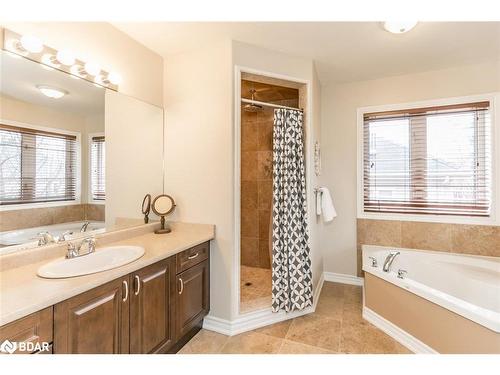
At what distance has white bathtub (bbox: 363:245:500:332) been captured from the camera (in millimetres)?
1841

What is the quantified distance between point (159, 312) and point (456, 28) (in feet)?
10.1

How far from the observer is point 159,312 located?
5.07ft

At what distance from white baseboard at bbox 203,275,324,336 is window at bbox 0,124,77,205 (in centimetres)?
146

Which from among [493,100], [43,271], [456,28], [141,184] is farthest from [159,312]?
[493,100]

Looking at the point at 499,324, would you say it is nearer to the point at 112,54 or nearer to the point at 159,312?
the point at 159,312

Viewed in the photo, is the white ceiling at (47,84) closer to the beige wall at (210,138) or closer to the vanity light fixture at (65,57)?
the vanity light fixture at (65,57)

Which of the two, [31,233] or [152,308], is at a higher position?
[31,233]

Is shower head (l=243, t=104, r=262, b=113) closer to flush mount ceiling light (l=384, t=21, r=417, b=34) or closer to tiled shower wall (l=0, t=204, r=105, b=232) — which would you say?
flush mount ceiling light (l=384, t=21, r=417, b=34)

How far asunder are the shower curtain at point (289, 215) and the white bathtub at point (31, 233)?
1.53 meters

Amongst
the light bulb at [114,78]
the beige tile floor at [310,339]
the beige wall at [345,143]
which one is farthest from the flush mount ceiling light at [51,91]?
the beige wall at [345,143]

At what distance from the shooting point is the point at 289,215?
7.34 feet

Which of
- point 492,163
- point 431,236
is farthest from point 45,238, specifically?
point 492,163

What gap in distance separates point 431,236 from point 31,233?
353 centimetres

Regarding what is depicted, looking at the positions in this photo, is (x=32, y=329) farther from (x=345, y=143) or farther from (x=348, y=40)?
(x=345, y=143)
